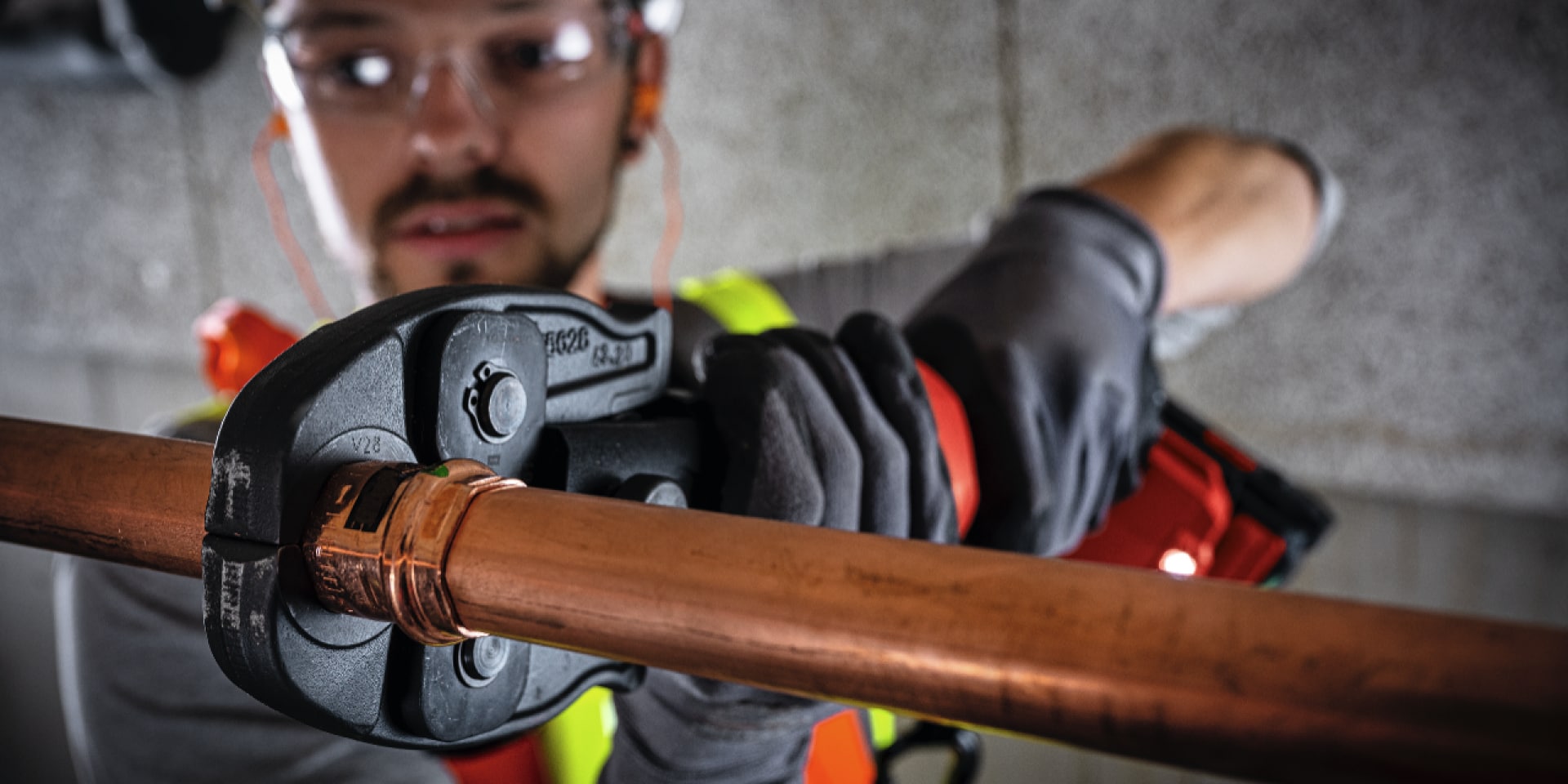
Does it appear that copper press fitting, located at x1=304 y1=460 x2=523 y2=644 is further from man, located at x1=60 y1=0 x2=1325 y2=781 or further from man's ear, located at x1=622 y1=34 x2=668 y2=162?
man's ear, located at x1=622 y1=34 x2=668 y2=162

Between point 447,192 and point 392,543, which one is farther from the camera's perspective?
point 447,192

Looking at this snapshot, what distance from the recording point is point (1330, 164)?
3.96ft

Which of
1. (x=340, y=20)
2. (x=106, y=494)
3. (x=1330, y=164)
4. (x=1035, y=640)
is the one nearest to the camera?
(x=1035, y=640)

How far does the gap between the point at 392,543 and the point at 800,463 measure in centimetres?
22

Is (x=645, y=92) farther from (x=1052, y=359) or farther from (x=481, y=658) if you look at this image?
(x=481, y=658)

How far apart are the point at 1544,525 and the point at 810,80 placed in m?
1.25

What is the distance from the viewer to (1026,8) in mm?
1331

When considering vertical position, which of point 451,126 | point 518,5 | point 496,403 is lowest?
point 496,403

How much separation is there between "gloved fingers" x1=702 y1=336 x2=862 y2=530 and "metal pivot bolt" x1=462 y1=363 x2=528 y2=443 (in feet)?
0.41

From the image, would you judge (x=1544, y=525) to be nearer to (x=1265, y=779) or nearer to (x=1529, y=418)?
(x=1529, y=418)

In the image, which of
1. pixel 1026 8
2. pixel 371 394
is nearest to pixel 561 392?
pixel 371 394

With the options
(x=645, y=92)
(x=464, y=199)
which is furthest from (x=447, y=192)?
(x=645, y=92)

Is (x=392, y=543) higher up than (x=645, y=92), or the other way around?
(x=645, y=92)

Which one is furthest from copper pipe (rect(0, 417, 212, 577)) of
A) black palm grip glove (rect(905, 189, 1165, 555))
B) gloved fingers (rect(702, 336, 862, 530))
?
black palm grip glove (rect(905, 189, 1165, 555))
